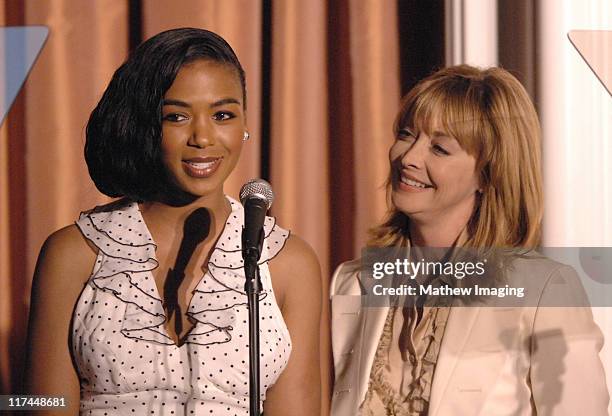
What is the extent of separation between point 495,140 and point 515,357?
0.44 m

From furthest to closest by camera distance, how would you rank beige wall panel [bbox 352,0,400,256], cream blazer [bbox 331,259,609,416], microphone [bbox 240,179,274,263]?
beige wall panel [bbox 352,0,400,256]
cream blazer [bbox 331,259,609,416]
microphone [bbox 240,179,274,263]

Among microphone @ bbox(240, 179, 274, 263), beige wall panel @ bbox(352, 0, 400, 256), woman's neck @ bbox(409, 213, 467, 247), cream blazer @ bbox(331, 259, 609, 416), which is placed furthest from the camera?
beige wall panel @ bbox(352, 0, 400, 256)

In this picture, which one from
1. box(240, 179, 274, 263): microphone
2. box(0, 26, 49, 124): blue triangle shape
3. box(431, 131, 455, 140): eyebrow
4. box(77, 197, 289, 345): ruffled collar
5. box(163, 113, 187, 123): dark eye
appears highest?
box(0, 26, 49, 124): blue triangle shape

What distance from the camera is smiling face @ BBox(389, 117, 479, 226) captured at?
195 cm

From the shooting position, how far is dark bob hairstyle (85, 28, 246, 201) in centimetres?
Result: 193

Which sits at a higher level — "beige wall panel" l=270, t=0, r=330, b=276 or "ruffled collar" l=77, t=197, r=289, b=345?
"beige wall panel" l=270, t=0, r=330, b=276

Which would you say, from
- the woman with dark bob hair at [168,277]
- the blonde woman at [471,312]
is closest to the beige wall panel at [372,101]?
the blonde woman at [471,312]

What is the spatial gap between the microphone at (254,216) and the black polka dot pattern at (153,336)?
0.45 m

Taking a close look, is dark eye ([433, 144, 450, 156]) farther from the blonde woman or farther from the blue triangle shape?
the blue triangle shape

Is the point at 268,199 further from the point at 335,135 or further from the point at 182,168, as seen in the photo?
the point at 335,135

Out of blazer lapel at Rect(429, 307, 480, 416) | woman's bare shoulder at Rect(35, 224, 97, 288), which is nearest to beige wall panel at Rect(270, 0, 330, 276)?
blazer lapel at Rect(429, 307, 480, 416)

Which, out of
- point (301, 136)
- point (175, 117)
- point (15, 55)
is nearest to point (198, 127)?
point (175, 117)

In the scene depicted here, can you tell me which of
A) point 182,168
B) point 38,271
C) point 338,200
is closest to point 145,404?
point 38,271

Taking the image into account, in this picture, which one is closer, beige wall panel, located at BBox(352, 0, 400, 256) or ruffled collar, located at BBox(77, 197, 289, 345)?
ruffled collar, located at BBox(77, 197, 289, 345)
